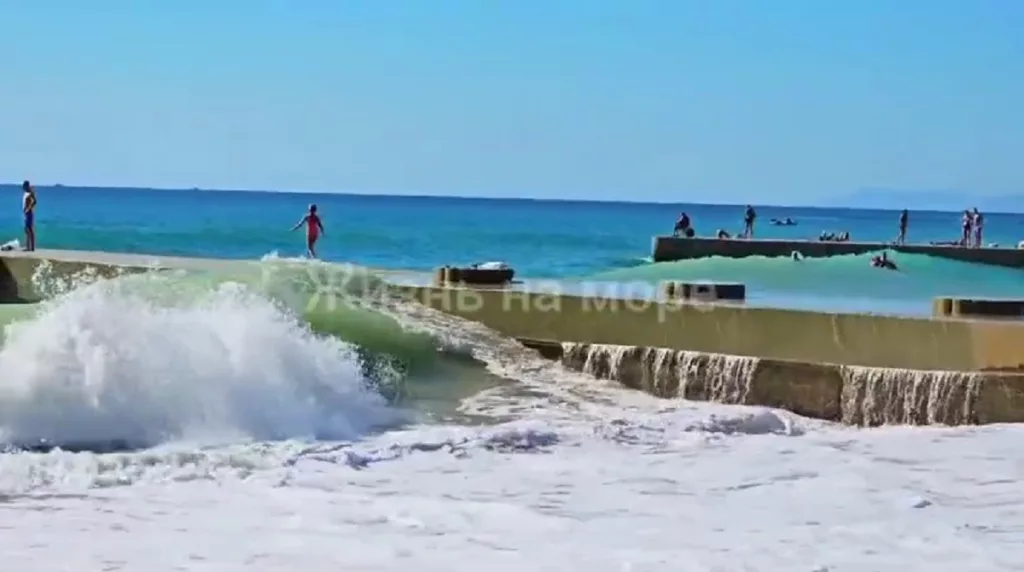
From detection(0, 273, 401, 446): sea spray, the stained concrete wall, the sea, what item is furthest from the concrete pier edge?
the stained concrete wall

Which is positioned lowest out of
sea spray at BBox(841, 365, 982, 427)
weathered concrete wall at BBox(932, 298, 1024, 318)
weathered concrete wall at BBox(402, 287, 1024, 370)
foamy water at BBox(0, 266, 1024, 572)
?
foamy water at BBox(0, 266, 1024, 572)

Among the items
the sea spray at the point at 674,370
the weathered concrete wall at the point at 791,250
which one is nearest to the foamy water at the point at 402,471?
the sea spray at the point at 674,370

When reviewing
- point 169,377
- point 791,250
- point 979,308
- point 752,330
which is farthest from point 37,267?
point 791,250

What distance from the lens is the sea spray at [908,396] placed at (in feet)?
40.0

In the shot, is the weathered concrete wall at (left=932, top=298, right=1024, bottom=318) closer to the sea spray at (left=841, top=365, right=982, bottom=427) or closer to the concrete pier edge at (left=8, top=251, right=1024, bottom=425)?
the concrete pier edge at (left=8, top=251, right=1024, bottom=425)

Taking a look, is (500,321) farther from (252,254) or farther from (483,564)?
(252,254)

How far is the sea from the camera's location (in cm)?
735

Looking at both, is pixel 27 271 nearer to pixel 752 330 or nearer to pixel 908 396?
pixel 752 330

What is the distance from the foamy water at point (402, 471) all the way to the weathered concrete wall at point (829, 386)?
0.32m

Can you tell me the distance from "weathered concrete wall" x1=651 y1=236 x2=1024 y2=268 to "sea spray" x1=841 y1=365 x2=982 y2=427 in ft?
87.0

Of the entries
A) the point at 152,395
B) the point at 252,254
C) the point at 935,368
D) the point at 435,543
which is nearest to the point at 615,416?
the point at 935,368

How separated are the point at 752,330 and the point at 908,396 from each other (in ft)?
6.66

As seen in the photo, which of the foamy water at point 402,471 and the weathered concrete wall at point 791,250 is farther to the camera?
the weathered concrete wall at point 791,250

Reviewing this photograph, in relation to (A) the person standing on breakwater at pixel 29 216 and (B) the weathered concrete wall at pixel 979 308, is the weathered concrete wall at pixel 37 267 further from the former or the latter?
(B) the weathered concrete wall at pixel 979 308
